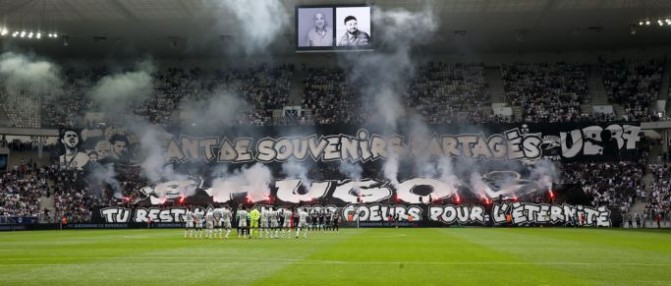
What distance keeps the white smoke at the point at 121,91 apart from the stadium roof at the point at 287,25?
8.21 ft

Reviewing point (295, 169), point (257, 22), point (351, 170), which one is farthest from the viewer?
point (295, 169)

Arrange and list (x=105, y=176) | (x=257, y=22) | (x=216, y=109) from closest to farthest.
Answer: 1. (x=257, y=22)
2. (x=105, y=176)
3. (x=216, y=109)

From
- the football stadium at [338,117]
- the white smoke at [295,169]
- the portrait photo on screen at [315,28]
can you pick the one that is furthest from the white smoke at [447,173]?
the portrait photo on screen at [315,28]

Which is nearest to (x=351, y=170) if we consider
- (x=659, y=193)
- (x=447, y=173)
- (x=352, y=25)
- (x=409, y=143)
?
(x=409, y=143)

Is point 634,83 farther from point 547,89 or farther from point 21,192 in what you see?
point 21,192

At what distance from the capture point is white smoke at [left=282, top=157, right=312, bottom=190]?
195ft

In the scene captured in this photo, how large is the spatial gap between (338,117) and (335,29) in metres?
24.0

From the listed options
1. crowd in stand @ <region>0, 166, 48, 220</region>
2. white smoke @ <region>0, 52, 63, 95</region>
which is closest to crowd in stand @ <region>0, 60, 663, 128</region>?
white smoke @ <region>0, 52, 63, 95</region>

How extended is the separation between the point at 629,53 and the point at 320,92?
1149 inches

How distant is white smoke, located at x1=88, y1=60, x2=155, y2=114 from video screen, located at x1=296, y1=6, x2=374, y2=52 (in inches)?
1130

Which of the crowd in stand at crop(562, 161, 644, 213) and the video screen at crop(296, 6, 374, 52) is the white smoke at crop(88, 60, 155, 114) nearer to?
the video screen at crop(296, 6, 374, 52)

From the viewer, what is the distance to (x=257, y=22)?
59094 millimetres

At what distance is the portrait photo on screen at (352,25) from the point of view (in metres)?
40.3

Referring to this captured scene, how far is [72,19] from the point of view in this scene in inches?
2263
